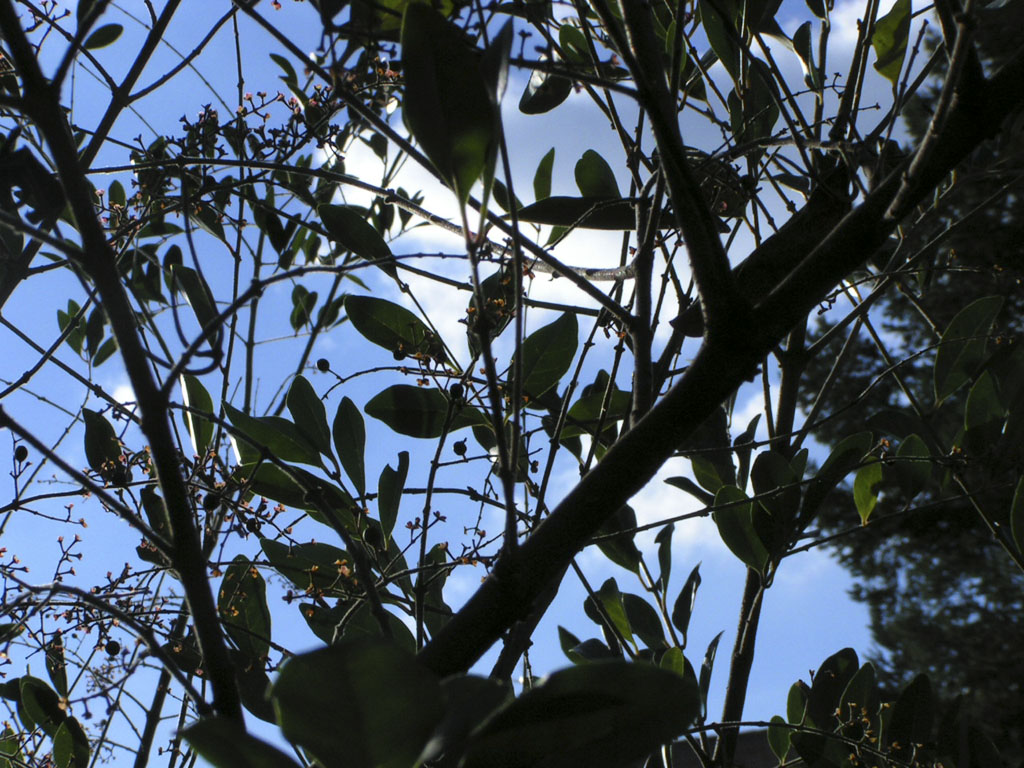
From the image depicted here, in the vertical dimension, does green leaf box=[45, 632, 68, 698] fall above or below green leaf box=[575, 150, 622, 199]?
below

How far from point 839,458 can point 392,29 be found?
54 cm

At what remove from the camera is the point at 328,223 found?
2.44 ft

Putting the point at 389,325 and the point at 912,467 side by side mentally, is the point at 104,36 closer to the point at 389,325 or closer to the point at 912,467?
the point at 389,325

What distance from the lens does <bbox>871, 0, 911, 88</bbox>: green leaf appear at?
78cm

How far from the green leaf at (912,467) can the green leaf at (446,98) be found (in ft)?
1.99

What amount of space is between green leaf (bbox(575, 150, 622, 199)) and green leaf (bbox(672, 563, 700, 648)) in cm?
44

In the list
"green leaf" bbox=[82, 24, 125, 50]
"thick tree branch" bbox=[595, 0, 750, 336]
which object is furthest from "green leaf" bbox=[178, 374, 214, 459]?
"green leaf" bbox=[82, 24, 125, 50]

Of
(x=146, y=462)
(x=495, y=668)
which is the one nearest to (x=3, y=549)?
(x=146, y=462)

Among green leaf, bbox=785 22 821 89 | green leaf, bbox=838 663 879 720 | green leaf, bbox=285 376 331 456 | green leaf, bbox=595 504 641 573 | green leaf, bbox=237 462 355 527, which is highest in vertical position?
green leaf, bbox=785 22 821 89

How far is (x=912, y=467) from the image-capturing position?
0.87 m

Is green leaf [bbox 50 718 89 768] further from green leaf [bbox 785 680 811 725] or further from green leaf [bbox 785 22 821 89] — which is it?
green leaf [bbox 785 22 821 89]

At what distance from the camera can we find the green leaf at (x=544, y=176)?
97 centimetres

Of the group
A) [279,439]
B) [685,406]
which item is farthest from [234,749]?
[279,439]

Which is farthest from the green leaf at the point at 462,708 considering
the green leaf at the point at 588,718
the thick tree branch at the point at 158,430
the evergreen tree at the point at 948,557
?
the evergreen tree at the point at 948,557
